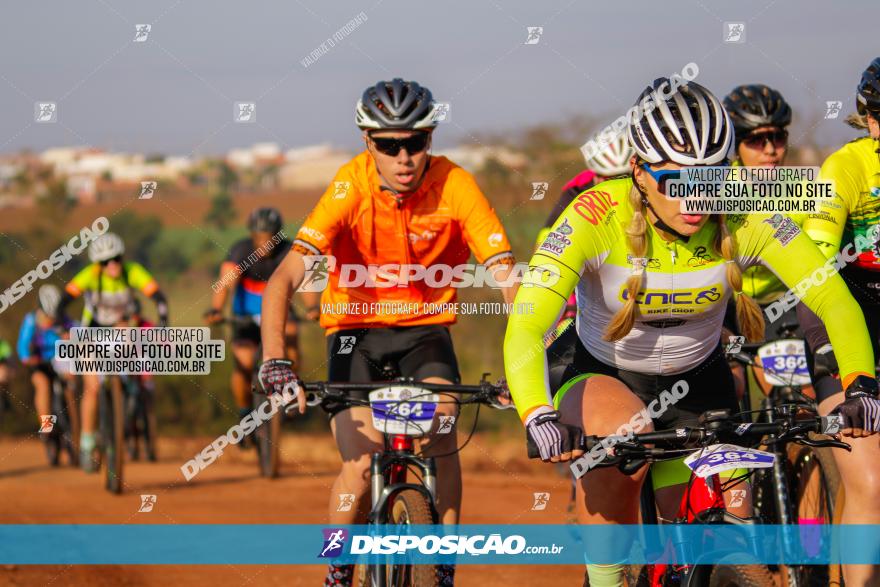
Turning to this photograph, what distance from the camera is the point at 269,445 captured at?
14477 millimetres

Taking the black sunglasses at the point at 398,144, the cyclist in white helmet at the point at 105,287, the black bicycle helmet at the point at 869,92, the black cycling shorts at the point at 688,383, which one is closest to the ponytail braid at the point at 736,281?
the black cycling shorts at the point at 688,383

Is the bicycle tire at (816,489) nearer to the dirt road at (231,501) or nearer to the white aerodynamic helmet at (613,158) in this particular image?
the dirt road at (231,501)

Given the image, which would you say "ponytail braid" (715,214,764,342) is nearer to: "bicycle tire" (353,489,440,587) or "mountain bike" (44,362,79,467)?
"bicycle tire" (353,489,440,587)

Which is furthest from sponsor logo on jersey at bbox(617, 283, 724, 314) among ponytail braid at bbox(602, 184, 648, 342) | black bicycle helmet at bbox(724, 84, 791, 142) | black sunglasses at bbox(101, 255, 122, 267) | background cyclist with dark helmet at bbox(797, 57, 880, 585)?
black sunglasses at bbox(101, 255, 122, 267)

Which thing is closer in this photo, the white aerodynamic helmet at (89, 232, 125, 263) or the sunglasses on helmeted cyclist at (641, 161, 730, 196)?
the sunglasses on helmeted cyclist at (641, 161, 730, 196)

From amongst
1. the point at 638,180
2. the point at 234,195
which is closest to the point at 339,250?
the point at 638,180

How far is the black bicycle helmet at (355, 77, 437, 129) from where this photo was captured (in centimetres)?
682

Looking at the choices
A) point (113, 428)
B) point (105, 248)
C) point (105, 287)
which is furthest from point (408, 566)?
point (105, 287)

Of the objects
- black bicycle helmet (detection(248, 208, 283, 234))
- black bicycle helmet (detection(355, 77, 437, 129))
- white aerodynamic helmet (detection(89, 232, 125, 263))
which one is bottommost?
black bicycle helmet (detection(355, 77, 437, 129))

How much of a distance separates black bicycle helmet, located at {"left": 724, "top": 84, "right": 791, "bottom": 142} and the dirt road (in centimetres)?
325

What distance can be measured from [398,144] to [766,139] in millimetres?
3020

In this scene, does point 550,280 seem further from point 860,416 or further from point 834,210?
point 834,210

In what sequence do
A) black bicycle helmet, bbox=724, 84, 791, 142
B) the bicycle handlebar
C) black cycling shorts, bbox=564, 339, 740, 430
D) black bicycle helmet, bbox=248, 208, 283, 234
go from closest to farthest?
the bicycle handlebar → black cycling shorts, bbox=564, 339, 740, 430 → black bicycle helmet, bbox=724, 84, 791, 142 → black bicycle helmet, bbox=248, 208, 283, 234

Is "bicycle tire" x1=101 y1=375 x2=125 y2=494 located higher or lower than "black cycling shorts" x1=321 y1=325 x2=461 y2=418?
higher
